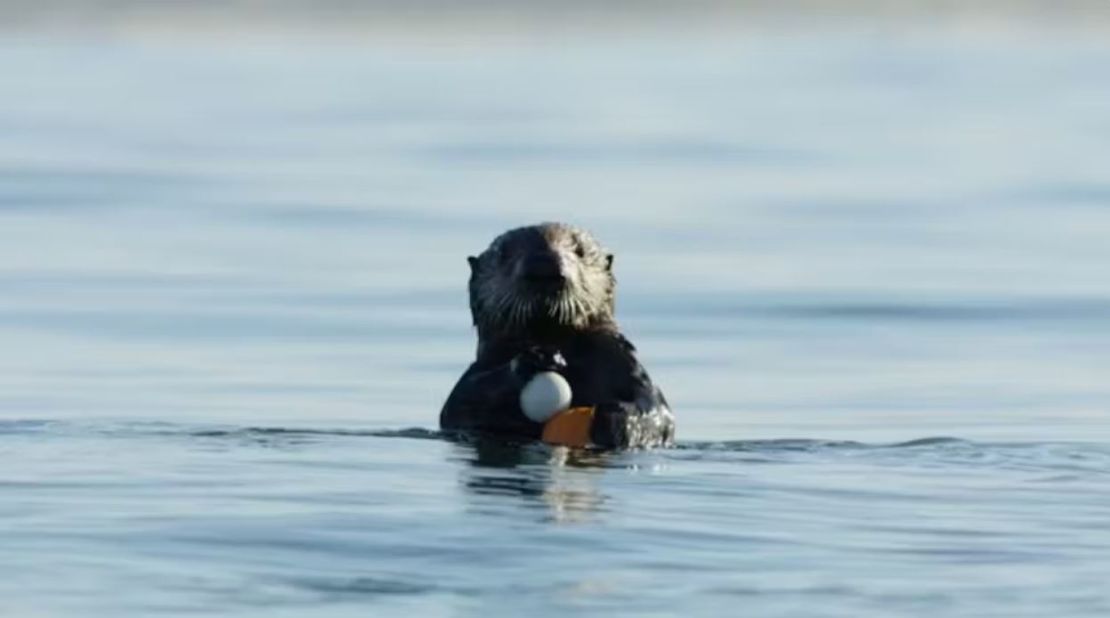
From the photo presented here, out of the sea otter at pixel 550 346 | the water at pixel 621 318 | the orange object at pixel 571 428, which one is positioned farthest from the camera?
the sea otter at pixel 550 346

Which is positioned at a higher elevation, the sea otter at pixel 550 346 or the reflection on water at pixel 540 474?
the sea otter at pixel 550 346

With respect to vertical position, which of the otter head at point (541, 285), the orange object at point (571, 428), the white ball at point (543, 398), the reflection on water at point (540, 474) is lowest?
the reflection on water at point (540, 474)

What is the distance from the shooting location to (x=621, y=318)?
15977 millimetres

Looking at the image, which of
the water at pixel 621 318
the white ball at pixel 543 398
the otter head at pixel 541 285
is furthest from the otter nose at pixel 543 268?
the water at pixel 621 318

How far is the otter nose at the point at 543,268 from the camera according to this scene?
10.9 meters

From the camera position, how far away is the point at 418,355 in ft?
47.5

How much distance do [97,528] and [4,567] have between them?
0.66 m

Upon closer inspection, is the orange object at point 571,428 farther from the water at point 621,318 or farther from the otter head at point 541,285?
the otter head at point 541,285

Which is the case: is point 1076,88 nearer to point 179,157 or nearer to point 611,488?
point 179,157

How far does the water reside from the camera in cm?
838

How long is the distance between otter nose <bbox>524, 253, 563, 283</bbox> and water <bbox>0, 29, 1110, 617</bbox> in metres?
0.60

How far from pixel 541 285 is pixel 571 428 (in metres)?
0.52

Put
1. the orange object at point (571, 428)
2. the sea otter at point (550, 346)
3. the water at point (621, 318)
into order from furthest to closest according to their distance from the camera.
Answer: the sea otter at point (550, 346) < the orange object at point (571, 428) < the water at point (621, 318)

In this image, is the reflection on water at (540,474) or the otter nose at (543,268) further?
the otter nose at (543,268)
